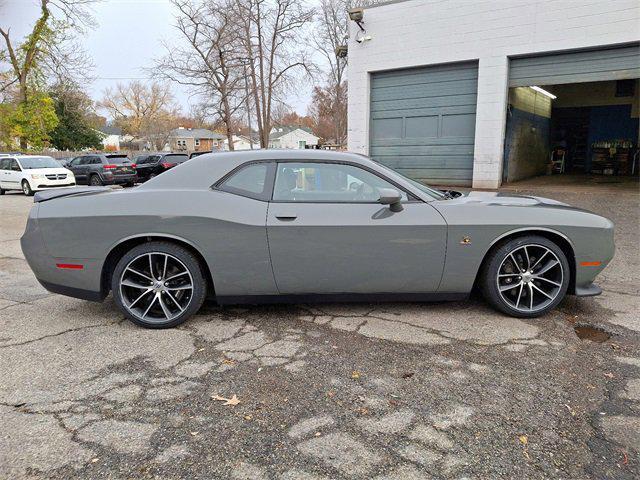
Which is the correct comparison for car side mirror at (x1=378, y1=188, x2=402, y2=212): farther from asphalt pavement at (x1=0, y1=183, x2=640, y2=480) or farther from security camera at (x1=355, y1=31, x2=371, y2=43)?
security camera at (x1=355, y1=31, x2=371, y2=43)

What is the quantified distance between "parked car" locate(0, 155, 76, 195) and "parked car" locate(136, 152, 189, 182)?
368 cm

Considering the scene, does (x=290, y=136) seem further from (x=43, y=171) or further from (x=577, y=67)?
(x=577, y=67)

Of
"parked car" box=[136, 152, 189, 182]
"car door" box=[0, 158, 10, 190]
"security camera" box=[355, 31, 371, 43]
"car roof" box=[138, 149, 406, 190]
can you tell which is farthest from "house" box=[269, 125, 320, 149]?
"car roof" box=[138, 149, 406, 190]

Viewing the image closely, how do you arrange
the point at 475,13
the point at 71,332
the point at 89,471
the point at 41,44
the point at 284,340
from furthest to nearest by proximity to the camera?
the point at 41,44 → the point at 475,13 → the point at 71,332 → the point at 284,340 → the point at 89,471

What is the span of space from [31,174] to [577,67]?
17.6 meters

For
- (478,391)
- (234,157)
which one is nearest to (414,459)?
(478,391)

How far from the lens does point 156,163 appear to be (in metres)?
20.6

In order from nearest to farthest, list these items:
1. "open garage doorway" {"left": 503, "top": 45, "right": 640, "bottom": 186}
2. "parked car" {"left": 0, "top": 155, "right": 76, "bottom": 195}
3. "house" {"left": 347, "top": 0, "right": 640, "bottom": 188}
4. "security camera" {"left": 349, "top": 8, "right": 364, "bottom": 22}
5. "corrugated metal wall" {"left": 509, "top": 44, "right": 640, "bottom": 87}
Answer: "corrugated metal wall" {"left": 509, "top": 44, "right": 640, "bottom": 87}
"house" {"left": 347, "top": 0, "right": 640, "bottom": 188}
"open garage doorway" {"left": 503, "top": 45, "right": 640, "bottom": 186}
"security camera" {"left": 349, "top": 8, "right": 364, "bottom": 22}
"parked car" {"left": 0, "top": 155, "right": 76, "bottom": 195}

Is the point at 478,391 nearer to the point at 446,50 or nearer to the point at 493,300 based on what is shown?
the point at 493,300

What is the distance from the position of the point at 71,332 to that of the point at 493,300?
3510mm

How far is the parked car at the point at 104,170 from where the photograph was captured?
1870 centimetres

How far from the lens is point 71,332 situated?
3.63 metres

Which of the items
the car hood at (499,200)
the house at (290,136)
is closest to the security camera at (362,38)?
the car hood at (499,200)

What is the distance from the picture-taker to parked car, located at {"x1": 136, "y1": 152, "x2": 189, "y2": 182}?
64.3ft
